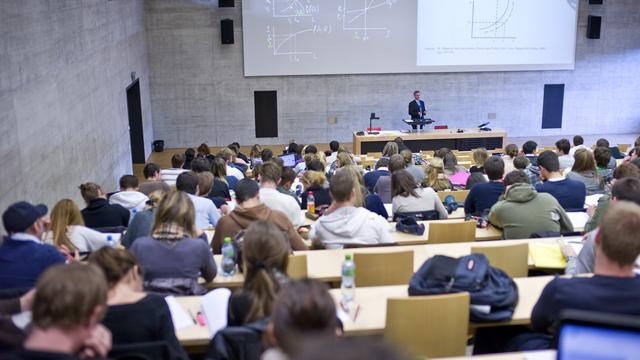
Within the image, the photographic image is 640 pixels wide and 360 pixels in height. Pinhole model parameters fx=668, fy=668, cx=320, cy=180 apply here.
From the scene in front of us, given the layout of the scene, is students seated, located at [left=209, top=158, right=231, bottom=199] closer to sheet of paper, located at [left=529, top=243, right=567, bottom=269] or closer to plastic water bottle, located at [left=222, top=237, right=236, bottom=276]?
plastic water bottle, located at [left=222, top=237, right=236, bottom=276]

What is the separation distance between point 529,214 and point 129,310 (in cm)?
368

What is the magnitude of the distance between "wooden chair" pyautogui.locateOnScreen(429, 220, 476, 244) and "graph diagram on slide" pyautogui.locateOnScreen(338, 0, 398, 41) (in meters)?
10.5

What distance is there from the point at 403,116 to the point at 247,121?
149 inches

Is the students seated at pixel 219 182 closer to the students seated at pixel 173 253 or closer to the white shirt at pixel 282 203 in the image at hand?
the white shirt at pixel 282 203

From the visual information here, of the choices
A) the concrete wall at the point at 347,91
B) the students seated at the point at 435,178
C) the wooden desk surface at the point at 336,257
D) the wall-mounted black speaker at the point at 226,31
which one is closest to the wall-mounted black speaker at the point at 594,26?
the concrete wall at the point at 347,91

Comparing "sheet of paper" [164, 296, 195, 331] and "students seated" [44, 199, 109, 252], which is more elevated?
"students seated" [44, 199, 109, 252]

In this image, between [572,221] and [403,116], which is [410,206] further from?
[403,116]

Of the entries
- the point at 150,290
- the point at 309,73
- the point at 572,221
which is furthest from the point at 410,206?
the point at 309,73

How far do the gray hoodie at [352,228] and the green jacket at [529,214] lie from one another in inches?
46.5

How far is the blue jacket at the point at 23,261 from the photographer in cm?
400

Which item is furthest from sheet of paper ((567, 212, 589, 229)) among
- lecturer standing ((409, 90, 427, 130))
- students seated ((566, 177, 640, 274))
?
lecturer standing ((409, 90, 427, 130))

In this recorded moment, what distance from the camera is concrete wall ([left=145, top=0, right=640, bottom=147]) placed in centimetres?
1546

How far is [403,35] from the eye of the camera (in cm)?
1563

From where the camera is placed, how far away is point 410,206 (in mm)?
6391
